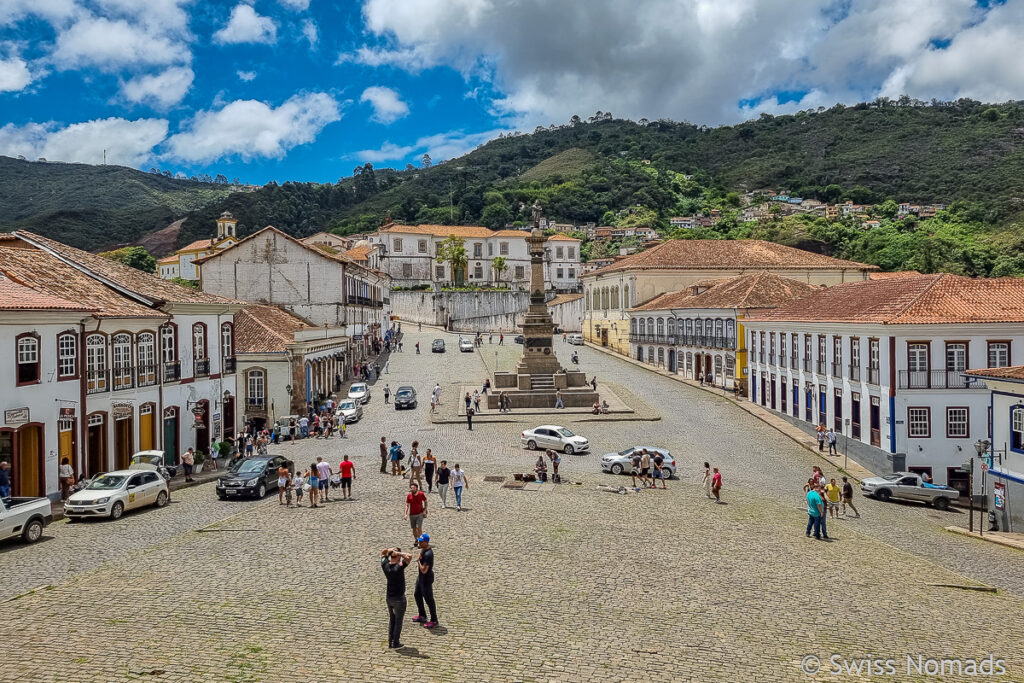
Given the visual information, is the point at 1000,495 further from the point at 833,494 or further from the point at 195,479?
the point at 195,479

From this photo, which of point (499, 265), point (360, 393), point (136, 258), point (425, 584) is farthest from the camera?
point (499, 265)

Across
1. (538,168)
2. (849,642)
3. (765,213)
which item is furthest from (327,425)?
(538,168)

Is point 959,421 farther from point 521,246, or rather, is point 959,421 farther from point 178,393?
point 521,246

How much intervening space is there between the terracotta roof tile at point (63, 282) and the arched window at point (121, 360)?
0.81 meters

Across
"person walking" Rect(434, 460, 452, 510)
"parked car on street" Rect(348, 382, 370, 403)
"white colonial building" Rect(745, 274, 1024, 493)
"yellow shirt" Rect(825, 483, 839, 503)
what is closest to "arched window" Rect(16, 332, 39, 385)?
"person walking" Rect(434, 460, 452, 510)

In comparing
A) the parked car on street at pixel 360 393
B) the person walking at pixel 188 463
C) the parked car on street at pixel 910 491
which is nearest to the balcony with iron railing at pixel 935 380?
the parked car on street at pixel 910 491

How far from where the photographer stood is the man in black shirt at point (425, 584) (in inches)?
431

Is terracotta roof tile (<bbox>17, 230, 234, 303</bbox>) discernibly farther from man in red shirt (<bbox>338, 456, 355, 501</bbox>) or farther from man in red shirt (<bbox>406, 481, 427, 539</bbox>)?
man in red shirt (<bbox>406, 481, 427, 539</bbox>)

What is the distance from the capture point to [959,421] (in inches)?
1146

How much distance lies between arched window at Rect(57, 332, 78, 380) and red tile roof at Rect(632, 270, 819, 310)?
33.8m

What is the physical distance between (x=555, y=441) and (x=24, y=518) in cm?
1737

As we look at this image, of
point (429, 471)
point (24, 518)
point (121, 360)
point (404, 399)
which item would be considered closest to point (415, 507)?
point (429, 471)

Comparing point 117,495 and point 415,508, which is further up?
point 415,508

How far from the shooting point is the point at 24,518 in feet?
52.3
